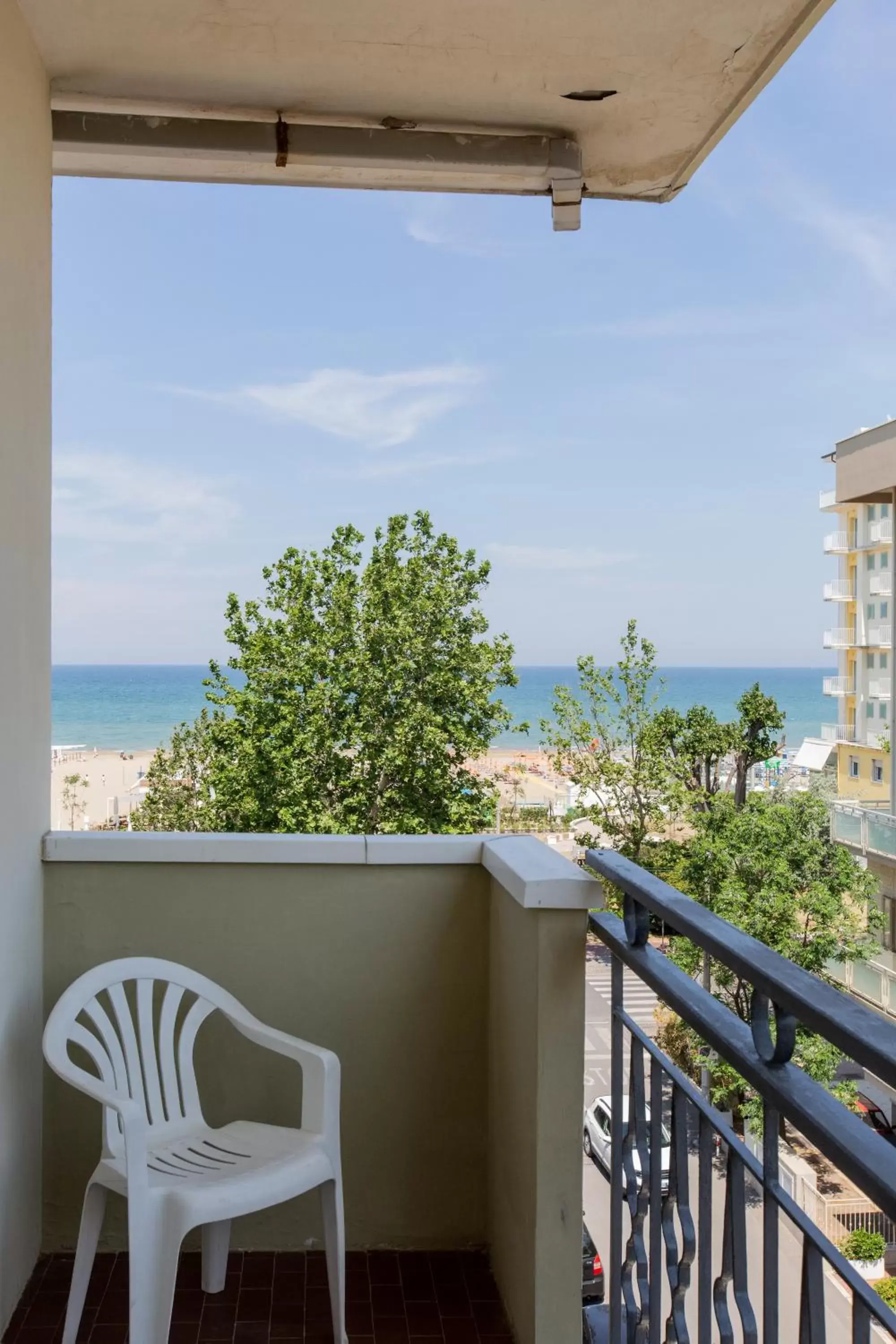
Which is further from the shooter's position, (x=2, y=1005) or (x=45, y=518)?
(x=45, y=518)

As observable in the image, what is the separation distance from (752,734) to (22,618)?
21434mm

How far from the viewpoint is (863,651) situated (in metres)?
33.4

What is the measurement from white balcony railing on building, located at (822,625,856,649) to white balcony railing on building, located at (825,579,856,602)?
947mm

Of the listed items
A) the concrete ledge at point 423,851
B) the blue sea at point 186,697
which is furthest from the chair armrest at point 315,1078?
the blue sea at point 186,697

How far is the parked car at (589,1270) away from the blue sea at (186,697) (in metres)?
32.5

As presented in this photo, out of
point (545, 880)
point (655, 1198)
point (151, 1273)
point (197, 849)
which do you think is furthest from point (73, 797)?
point (655, 1198)

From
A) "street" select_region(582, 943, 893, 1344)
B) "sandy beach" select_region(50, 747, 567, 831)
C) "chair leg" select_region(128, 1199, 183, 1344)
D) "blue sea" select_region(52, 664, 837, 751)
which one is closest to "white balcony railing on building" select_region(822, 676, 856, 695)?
"blue sea" select_region(52, 664, 837, 751)

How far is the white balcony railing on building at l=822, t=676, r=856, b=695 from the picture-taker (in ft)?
115

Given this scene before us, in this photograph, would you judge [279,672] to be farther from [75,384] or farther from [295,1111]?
[75,384]

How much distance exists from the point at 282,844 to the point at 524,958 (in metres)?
0.56

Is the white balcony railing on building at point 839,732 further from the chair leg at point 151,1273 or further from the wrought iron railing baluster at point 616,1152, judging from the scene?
the chair leg at point 151,1273

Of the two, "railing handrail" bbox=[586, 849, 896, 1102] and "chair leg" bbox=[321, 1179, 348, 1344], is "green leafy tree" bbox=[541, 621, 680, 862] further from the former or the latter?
"railing handrail" bbox=[586, 849, 896, 1102]

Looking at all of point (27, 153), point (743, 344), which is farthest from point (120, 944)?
point (743, 344)

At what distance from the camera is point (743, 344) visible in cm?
4631
